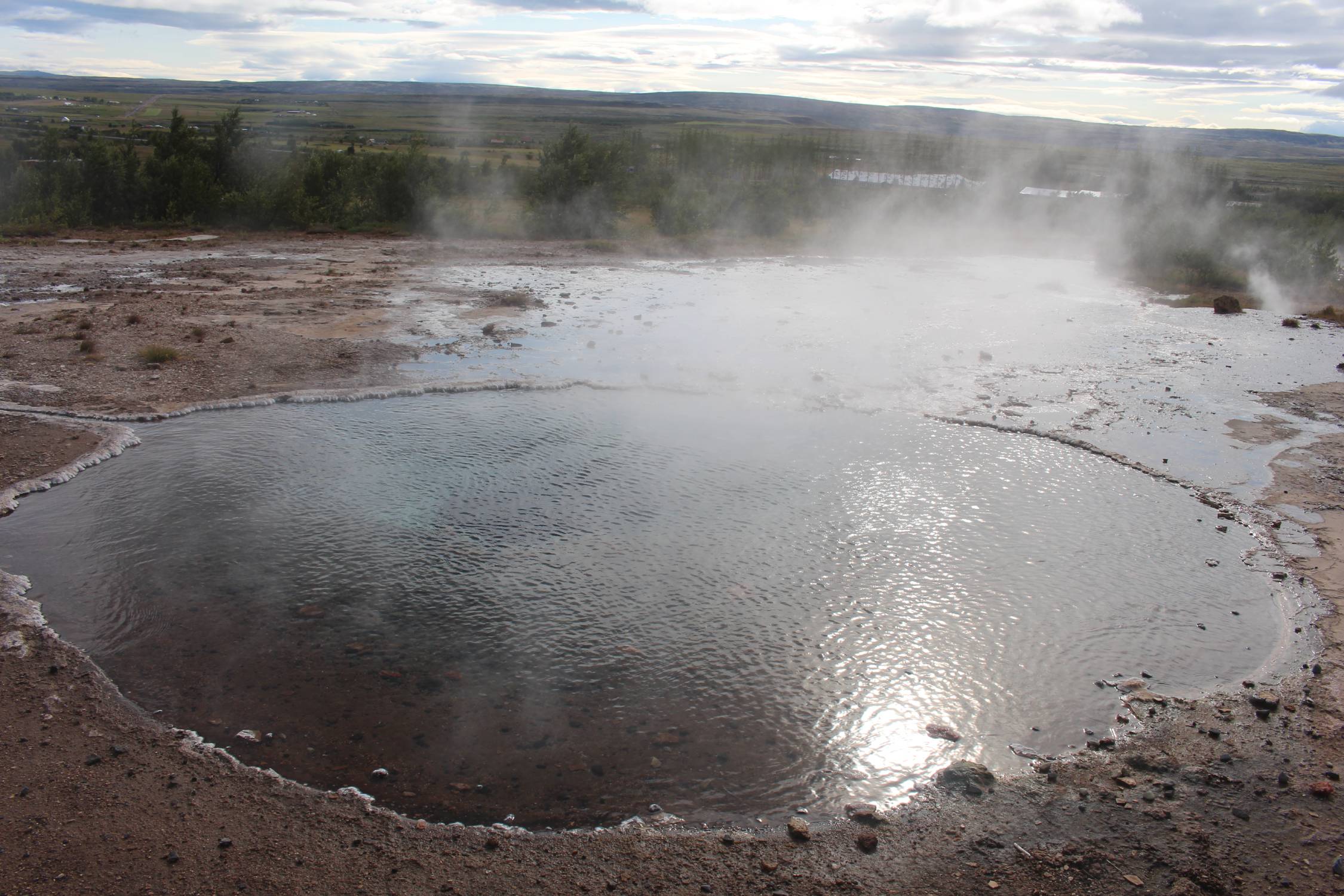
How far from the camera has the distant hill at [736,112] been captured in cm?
9306

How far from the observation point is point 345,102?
384ft

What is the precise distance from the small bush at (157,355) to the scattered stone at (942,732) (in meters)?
9.84

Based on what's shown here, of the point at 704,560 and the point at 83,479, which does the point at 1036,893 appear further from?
the point at 83,479

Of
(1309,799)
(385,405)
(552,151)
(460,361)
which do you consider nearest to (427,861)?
(1309,799)

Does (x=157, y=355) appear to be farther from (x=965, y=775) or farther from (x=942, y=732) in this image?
(x=965, y=775)

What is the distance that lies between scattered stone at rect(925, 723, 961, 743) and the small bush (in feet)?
32.3

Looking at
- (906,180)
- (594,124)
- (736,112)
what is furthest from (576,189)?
(736,112)

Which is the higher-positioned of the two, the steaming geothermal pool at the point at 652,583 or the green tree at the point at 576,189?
the green tree at the point at 576,189

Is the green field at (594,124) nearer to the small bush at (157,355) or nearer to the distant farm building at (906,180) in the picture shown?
the distant farm building at (906,180)

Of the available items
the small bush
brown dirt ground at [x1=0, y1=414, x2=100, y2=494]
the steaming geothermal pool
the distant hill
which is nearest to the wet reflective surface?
the steaming geothermal pool

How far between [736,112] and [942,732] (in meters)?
146

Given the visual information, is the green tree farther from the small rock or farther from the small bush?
the small rock

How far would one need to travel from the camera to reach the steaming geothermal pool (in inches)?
176

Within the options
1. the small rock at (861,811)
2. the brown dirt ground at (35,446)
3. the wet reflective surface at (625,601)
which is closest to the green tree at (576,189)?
the wet reflective surface at (625,601)
